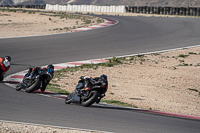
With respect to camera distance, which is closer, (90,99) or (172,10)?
Result: (90,99)

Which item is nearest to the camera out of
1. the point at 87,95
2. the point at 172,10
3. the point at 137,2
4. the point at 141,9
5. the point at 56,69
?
the point at 87,95

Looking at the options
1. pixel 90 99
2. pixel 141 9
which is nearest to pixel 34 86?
pixel 90 99

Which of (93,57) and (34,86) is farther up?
(34,86)

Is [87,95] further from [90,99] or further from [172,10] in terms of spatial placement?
[172,10]

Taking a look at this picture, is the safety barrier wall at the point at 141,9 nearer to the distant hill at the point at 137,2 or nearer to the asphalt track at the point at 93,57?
the asphalt track at the point at 93,57

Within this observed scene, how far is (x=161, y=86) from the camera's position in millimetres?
12719

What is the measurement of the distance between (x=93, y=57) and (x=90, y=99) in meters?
8.76

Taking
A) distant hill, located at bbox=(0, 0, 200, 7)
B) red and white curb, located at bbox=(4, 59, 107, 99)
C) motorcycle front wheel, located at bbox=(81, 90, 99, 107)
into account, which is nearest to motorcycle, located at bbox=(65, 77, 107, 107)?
motorcycle front wheel, located at bbox=(81, 90, 99, 107)

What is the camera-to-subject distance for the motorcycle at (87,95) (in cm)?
820

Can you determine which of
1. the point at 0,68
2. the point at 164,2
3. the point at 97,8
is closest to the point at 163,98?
the point at 0,68

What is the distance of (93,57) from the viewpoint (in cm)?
1697

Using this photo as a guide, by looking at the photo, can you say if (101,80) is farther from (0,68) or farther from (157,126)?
(0,68)

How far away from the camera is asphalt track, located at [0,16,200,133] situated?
23.0 ft

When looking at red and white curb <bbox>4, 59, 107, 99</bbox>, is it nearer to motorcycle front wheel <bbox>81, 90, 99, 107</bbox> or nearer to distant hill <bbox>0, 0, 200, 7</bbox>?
motorcycle front wheel <bbox>81, 90, 99, 107</bbox>
